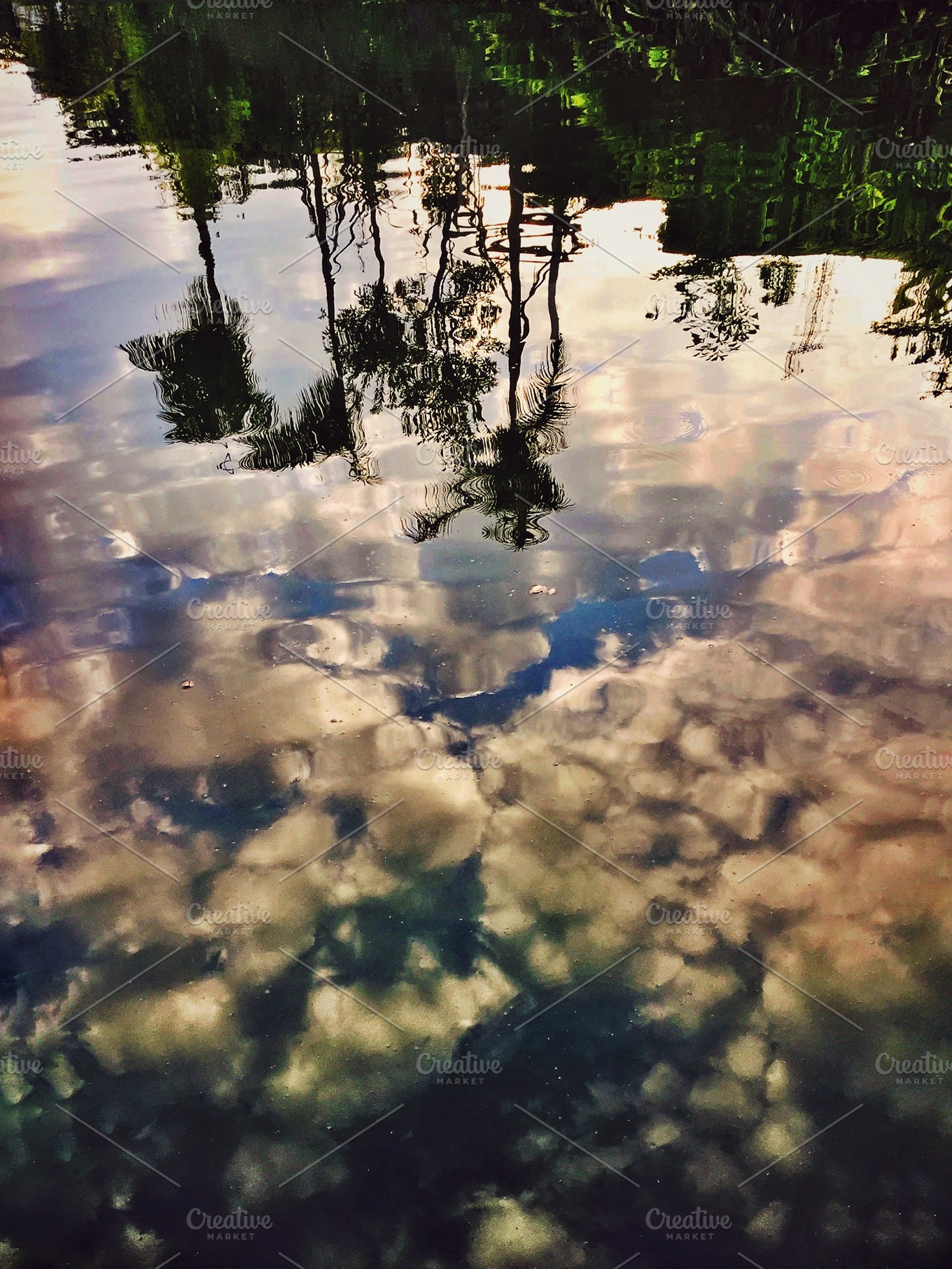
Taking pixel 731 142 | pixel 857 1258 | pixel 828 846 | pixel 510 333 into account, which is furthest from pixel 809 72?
pixel 857 1258

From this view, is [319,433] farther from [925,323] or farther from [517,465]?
[925,323]

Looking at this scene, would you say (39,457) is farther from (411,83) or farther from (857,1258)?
(411,83)

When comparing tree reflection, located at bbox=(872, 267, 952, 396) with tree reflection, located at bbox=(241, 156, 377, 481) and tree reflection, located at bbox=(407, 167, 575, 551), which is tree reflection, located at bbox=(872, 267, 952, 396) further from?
tree reflection, located at bbox=(241, 156, 377, 481)

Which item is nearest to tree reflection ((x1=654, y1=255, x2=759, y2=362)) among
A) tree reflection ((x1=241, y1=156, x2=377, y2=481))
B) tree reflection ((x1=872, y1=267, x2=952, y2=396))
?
tree reflection ((x1=872, y1=267, x2=952, y2=396))

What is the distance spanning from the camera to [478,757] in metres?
5.11

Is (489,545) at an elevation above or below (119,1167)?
above

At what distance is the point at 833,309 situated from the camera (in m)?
10.0

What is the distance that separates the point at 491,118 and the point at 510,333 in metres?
10.6

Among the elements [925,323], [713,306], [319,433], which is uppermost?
[713,306]

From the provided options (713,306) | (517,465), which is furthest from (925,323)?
(517,465)

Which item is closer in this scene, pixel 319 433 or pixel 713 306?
pixel 319 433

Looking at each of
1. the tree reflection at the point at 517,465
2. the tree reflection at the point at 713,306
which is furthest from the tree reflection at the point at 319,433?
the tree reflection at the point at 713,306

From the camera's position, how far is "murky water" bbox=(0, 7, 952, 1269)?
3578 mm


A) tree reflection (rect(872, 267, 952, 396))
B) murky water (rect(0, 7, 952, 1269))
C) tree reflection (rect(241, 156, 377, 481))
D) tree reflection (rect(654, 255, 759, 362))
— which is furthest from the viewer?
tree reflection (rect(654, 255, 759, 362))
